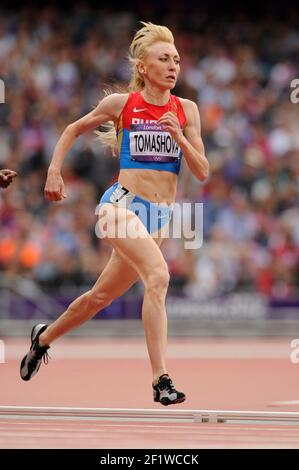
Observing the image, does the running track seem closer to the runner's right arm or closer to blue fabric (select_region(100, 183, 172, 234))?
A: blue fabric (select_region(100, 183, 172, 234))

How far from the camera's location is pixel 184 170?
19.1 meters

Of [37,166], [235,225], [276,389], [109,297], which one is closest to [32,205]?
[37,166]

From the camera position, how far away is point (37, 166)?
20.0 m

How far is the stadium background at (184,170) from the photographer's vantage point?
18.3 m

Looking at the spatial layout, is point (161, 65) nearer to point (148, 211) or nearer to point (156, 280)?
point (148, 211)

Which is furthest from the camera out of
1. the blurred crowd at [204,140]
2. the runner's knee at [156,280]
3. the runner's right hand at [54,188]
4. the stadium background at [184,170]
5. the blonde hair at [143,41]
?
the blurred crowd at [204,140]

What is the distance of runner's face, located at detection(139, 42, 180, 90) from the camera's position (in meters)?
8.30

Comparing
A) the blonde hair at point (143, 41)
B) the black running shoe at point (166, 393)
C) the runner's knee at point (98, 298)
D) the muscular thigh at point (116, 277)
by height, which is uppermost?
the blonde hair at point (143, 41)

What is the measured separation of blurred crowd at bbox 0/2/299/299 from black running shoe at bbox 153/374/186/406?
10253 millimetres

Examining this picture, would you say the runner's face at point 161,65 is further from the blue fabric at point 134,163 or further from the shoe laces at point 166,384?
the shoe laces at point 166,384

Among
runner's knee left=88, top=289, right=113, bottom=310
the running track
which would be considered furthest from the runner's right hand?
the running track

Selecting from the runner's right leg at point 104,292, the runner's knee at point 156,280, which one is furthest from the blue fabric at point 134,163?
the runner's knee at point 156,280

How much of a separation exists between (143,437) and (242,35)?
1596 centimetres

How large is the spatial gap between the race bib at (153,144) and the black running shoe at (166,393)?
Answer: 5.25 ft
